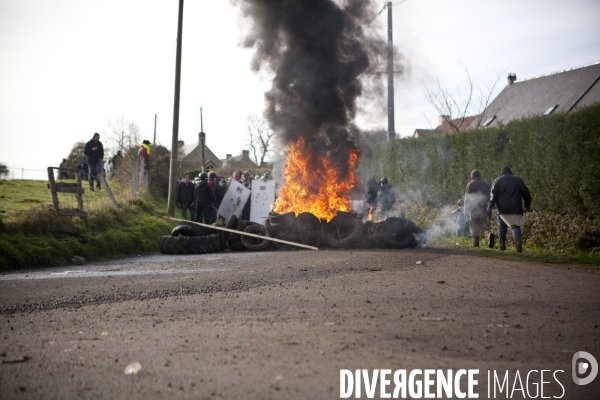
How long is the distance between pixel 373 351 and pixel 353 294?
3158 mm

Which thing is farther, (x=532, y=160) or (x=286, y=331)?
(x=532, y=160)

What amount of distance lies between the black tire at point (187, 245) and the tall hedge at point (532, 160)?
359 inches

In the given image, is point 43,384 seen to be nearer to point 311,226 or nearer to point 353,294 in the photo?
point 353,294

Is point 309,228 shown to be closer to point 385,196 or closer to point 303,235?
point 303,235

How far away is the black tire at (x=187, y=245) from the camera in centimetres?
1688

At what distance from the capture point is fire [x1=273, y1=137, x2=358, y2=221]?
758 inches

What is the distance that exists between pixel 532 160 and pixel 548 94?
2902 cm

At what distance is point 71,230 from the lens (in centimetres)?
1597

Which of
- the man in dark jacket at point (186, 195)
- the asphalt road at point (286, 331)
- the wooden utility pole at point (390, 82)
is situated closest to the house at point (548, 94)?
the wooden utility pole at point (390, 82)

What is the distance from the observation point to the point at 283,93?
19.6 m

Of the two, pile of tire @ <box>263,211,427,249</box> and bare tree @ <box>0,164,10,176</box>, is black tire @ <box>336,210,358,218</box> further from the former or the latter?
bare tree @ <box>0,164,10,176</box>

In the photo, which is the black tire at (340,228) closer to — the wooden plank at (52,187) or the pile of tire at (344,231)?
the pile of tire at (344,231)

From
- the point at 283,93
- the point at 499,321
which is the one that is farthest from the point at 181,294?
the point at 283,93

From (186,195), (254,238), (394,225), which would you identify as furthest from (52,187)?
(186,195)
